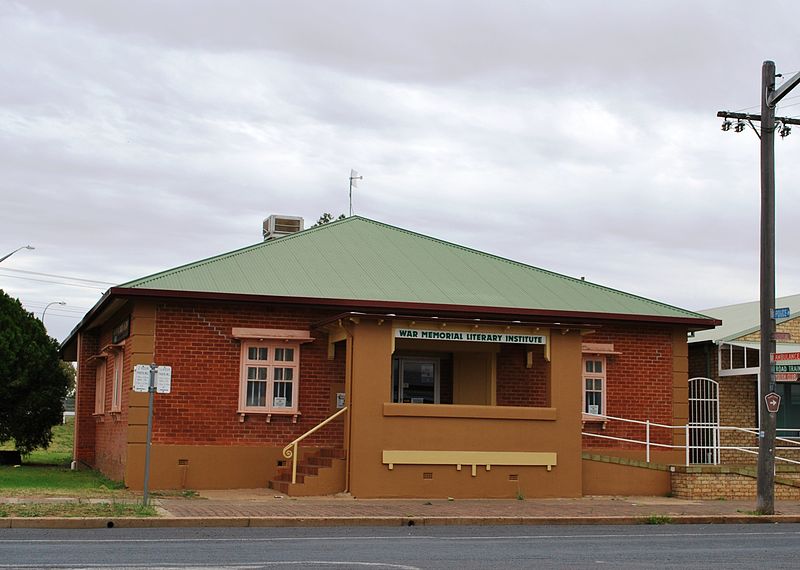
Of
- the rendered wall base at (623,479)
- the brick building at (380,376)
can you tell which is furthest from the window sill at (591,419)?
the rendered wall base at (623,479)

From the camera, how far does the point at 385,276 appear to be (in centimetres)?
2328

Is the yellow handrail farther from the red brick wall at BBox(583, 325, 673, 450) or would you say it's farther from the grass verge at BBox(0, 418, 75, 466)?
the grass verge at BBox(0, 418, 75, 466)

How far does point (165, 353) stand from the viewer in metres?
20.8

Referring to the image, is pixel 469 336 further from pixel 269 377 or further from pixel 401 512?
pixel 401 512

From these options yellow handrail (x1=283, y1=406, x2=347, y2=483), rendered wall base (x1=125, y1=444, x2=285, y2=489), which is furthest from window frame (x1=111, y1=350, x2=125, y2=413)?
yellow handrail (x1=283, y1=406, x2=347, y2=483)

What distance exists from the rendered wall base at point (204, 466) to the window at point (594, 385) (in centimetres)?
676

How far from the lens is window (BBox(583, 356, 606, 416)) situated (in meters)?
23.7

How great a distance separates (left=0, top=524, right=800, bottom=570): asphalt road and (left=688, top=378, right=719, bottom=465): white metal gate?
951 cm

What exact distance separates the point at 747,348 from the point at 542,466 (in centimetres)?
779

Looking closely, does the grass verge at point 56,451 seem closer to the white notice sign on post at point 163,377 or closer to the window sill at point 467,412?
the window sill at point 467,412

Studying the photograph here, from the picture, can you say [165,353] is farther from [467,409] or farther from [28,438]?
[28,438]

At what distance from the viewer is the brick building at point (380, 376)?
2044 centimetres

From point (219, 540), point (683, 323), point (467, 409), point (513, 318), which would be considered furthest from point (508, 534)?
point (683, 323)

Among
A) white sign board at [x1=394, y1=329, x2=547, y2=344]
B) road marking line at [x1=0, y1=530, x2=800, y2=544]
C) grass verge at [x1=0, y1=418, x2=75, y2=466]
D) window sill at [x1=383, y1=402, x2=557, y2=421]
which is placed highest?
white sign board at [x1=394, y1=329, x2=547, y2=344]
